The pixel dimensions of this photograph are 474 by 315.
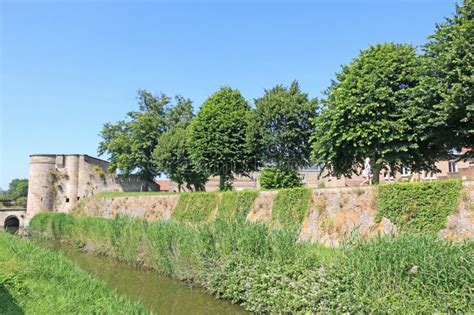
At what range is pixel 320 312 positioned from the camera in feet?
27.1

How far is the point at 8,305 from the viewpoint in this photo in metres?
6.96

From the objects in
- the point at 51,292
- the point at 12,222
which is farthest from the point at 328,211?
the point at 12,222

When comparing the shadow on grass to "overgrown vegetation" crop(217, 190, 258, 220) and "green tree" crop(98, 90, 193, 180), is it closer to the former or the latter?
"overgrown vegetation" crop(217, 190, 258, 220)

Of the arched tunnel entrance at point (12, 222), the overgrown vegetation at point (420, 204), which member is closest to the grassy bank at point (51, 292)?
the overgrown vegetation at point (420, 204)

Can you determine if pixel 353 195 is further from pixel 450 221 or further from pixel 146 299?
pixel 146 299

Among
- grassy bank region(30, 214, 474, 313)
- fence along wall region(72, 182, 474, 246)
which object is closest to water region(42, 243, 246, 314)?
grassy bank region(30, 214, 474, 313)

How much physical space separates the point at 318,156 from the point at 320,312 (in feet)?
41.6

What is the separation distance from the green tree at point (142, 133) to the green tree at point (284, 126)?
57.1ft

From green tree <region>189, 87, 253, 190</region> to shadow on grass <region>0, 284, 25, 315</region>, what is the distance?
751 inches

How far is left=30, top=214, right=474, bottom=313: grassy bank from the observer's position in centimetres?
694

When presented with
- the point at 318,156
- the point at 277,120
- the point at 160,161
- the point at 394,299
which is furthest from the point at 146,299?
the point at 160,161

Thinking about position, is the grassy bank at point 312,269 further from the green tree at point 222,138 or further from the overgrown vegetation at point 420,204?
the green tree at point 222,138

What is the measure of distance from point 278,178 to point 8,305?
18.0 metres

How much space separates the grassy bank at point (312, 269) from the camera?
694cm
